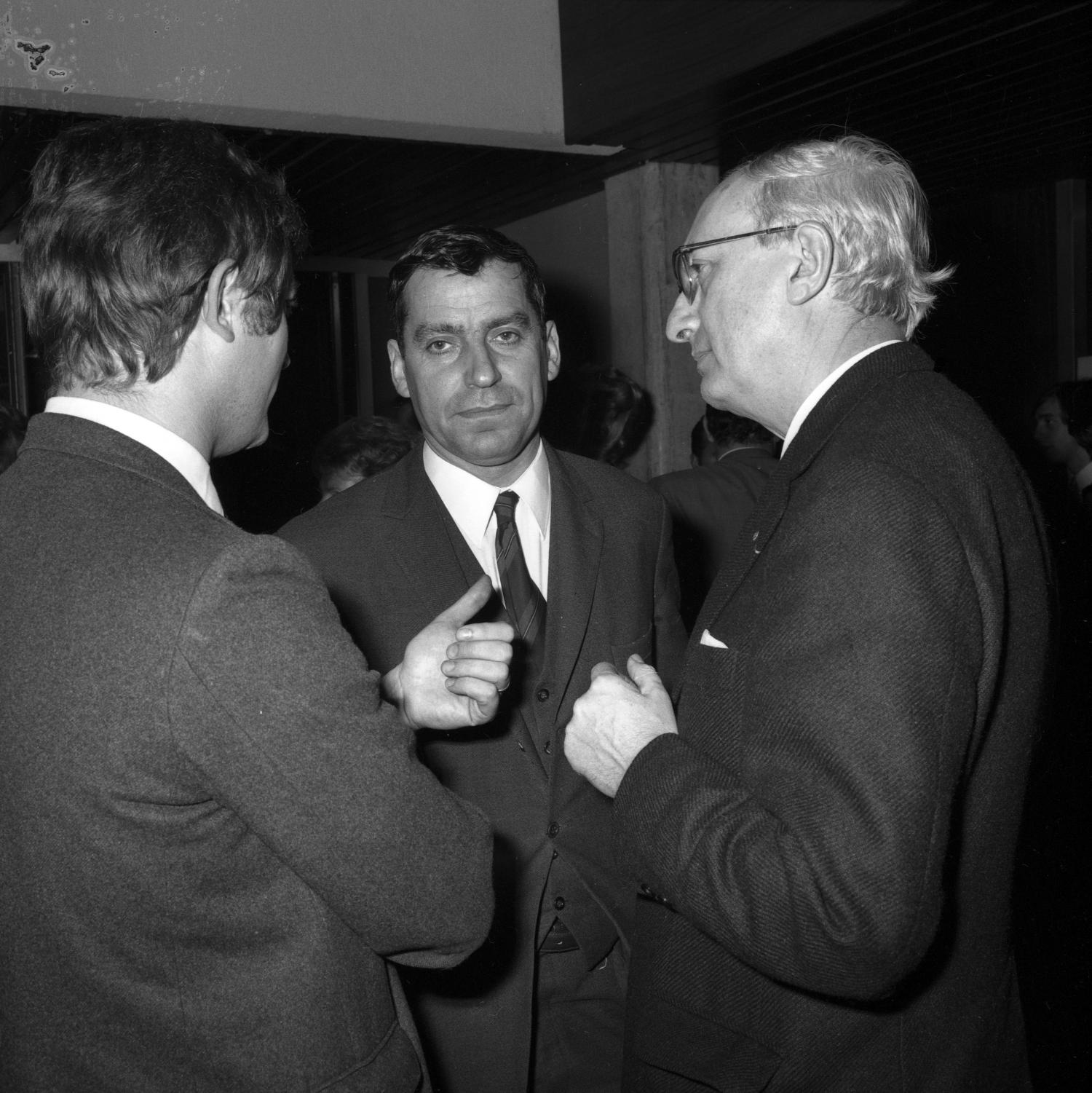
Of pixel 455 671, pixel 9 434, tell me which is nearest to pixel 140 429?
pixel 455 671

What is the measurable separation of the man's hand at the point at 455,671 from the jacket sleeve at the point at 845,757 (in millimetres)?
367

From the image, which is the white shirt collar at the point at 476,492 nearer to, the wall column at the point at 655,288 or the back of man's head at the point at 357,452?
the back of man's head at the point at 357,452

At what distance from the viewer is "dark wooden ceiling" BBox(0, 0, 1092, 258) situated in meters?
3.59

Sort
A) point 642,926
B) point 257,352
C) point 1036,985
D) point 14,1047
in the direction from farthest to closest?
Answer: point 1036,985
point 642,926
point 257,352
point 14,1047

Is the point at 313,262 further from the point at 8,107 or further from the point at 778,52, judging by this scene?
the point at 778,52

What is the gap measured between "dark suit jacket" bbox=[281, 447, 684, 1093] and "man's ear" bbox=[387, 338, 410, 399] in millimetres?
271

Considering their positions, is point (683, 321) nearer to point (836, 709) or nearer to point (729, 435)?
point (836, 709)

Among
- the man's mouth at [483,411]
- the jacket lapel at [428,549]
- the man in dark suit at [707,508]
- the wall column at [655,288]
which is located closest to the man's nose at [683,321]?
the man's mouth at [483,411]

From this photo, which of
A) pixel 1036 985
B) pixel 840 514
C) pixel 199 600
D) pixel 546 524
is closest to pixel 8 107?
pixel 546 524

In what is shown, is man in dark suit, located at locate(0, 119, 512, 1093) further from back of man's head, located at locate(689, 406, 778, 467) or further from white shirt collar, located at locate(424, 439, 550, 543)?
back of man's head, located at locate(689, 406, 778, 467)

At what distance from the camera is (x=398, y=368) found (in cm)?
245

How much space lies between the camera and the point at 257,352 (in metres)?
1.29

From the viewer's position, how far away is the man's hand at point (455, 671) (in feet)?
4.77

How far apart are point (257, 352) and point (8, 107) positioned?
301cm
